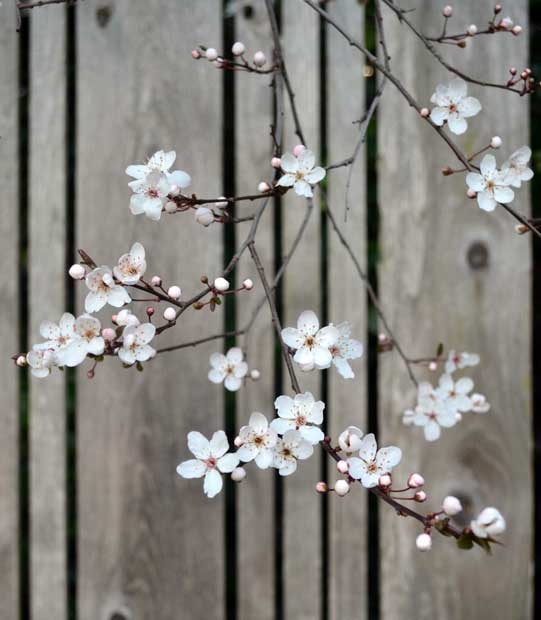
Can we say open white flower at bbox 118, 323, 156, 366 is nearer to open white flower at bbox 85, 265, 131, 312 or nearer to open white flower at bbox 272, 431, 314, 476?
open white flower at bbox 85, 265, 131, 312

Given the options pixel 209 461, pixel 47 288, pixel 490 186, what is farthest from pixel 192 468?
pixel 47 288

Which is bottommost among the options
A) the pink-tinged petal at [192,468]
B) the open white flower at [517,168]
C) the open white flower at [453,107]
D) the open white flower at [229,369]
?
the pink-tinged petal at [192,468]

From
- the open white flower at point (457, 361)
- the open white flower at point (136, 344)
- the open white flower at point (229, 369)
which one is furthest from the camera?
the open white flower at point (457, 361)

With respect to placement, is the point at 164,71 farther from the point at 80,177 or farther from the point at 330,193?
the point at 330,193

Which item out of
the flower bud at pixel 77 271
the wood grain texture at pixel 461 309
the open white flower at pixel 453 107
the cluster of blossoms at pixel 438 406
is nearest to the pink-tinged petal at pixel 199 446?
the flower bud at pixel 77 271

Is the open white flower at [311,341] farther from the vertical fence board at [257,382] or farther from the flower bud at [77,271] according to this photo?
the vertical fence board at [257,382]

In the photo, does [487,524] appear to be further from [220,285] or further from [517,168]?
[517,168]

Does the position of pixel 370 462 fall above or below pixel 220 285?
below
